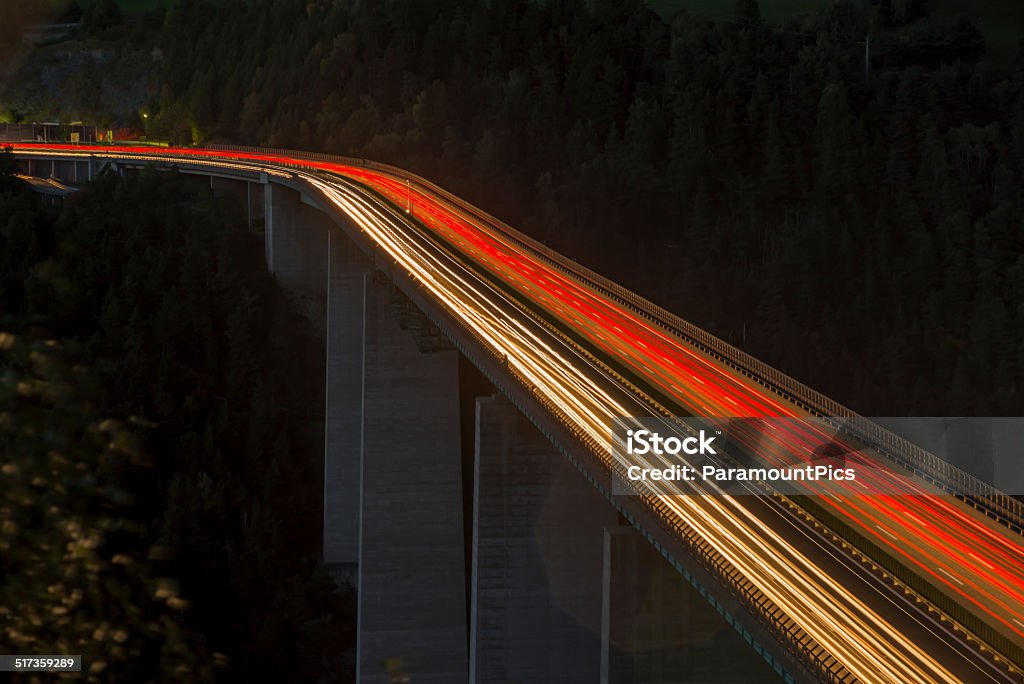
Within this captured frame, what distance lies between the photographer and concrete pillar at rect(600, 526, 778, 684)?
19531 mm

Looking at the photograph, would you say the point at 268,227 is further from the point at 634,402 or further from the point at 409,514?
the point at 634,402

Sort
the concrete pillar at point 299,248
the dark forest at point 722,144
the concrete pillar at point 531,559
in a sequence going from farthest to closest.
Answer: the dark forest at point 722,144 → the concrete pillar at point 299,248 → the concrete pillar at point 531,559

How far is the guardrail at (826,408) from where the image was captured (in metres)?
21.2

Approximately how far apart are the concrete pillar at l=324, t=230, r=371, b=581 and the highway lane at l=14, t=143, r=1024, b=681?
8.01ft

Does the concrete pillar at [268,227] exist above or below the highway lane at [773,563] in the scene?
above

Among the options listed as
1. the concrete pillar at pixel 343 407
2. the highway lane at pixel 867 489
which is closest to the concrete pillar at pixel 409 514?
the highway lane at pixel 867 489

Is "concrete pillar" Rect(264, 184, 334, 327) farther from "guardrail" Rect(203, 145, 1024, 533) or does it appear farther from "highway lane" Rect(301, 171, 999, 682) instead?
"highway lane" Rect(301, 171, 999, 682)

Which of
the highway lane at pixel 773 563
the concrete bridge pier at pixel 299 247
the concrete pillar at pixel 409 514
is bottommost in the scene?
the concrete pillar at pixel 409 514

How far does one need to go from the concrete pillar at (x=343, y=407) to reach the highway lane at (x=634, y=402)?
2.44 m

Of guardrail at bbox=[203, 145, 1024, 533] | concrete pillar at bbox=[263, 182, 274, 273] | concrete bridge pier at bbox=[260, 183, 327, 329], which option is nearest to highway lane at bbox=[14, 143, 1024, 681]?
guardrail at bbox=[203, 145, 1024, 533]

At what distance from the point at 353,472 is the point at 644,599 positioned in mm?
32144

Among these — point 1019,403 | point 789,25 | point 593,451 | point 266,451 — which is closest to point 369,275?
point 266,451

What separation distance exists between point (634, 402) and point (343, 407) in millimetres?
26879

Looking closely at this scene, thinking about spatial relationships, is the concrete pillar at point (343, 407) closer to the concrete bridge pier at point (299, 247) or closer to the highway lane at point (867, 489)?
the concrete bridge pier at point (299, 247)
